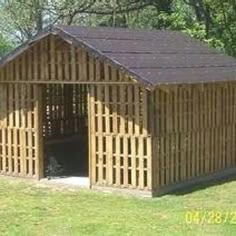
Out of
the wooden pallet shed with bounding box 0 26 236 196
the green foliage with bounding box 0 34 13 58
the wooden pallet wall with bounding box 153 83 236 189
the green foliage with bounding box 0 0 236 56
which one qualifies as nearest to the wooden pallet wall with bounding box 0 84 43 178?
the wooden pallet shed with bounding box 0 26 236 196

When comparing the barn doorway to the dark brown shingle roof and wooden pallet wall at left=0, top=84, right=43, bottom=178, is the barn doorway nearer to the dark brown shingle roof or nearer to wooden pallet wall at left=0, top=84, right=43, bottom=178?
wooden pallet wall at left=0, top=84, right=43, bottom=178

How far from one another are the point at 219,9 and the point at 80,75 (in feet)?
54.8

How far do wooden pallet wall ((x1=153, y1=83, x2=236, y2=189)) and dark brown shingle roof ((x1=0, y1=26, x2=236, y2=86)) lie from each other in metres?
0.30

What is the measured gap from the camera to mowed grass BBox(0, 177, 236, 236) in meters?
11.4

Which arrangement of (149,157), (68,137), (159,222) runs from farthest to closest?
(68,137), (149,157), (159,222)

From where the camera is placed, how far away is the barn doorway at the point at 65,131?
Result: 17203 mm

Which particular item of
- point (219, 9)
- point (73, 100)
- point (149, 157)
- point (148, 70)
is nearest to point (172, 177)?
point (149, 157)

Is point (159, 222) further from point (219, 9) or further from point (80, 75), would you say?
point (219, 9)

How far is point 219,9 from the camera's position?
30.7 m

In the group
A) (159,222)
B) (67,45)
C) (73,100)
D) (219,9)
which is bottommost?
(159,222)

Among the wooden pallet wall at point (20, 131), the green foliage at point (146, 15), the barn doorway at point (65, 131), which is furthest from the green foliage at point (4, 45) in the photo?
the wooden pallet wall at point (20, 131)
